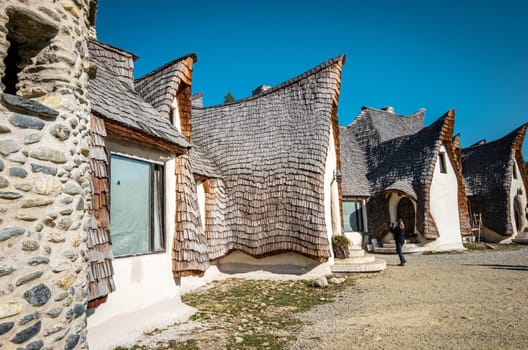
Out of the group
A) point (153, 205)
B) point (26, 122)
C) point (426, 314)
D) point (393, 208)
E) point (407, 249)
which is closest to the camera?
point (26, 122)

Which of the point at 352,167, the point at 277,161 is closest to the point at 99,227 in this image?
the point at 277,161

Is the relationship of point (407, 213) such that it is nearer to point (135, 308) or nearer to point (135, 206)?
point (135, 206)

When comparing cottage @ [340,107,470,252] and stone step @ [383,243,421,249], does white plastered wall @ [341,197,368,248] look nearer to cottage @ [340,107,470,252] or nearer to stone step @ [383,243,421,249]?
cottage @ [340,107,470,252]

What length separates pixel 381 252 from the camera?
18.2 m

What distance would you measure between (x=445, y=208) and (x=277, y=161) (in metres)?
11.7

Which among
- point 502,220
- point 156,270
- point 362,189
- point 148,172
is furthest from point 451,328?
point 502,220

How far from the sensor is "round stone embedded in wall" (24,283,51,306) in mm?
3002

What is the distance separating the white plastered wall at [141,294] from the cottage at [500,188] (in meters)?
22.0

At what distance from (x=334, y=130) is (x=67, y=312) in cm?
1171

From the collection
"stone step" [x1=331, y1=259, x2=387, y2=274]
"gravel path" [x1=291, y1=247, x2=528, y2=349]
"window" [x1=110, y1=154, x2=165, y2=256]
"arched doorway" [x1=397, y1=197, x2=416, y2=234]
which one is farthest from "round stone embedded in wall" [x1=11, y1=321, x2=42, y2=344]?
"arched doorway" [x1=397, y1=197, x2=416, y2=234]

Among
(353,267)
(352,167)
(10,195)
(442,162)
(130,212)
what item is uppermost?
(352,167)

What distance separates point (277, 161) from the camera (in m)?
11.4

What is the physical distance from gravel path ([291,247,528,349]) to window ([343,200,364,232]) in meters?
8.42

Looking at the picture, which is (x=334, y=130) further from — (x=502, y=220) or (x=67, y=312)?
(x=502, y=220)
